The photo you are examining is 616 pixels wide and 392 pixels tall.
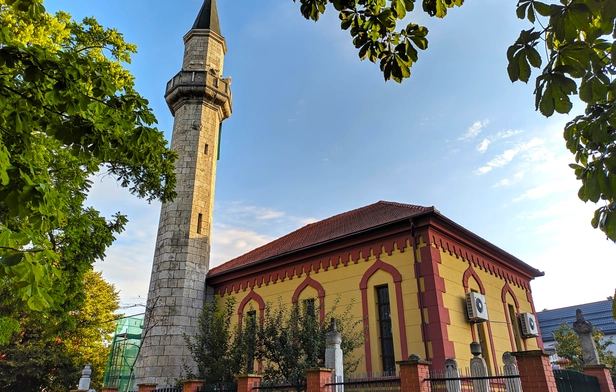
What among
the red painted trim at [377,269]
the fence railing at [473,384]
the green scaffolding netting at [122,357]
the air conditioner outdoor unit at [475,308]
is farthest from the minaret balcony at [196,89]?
the fence railing at [473,384]

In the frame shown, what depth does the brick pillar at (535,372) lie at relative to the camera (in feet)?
19.7

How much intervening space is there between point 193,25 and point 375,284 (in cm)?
1680

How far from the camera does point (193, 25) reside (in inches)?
837

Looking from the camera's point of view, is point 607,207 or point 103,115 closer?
point 607,207

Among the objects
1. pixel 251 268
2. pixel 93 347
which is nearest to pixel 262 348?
pixel 251 268

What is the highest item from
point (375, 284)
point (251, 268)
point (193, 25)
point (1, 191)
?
point (193, 25)

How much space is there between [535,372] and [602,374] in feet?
23.1

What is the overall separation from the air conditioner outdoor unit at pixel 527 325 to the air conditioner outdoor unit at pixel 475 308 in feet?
12.1

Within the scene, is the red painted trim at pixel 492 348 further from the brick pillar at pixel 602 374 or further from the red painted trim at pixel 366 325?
the red painted trim at pixel 366 325

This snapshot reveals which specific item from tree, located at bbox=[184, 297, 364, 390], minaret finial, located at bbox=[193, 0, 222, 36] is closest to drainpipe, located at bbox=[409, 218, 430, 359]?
tree, located at bbox=[184, 297, 364, 390]

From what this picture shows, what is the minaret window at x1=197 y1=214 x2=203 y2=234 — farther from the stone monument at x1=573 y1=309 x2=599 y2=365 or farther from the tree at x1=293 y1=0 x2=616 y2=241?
the tree at x1=293 y1=0 x2=616 y2=241

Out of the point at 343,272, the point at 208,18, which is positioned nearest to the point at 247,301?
the point at 343,272

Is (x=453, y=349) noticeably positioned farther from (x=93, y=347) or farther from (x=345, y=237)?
(x=93, y=347)

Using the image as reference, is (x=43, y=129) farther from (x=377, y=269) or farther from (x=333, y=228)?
(x=333, y=228)
